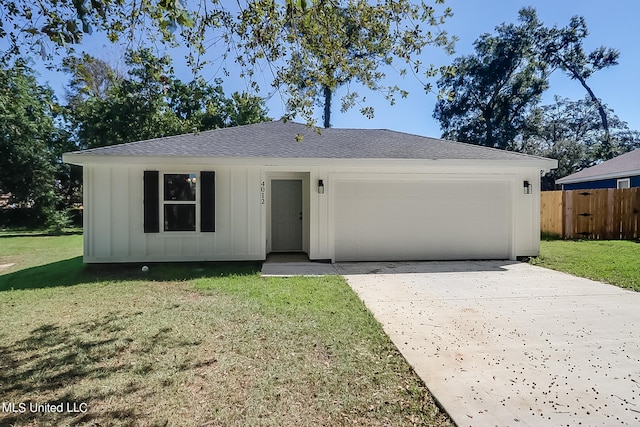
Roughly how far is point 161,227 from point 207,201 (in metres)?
1.16

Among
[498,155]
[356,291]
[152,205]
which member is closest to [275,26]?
[356,291]

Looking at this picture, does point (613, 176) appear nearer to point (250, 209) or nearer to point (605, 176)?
point (605, 176)

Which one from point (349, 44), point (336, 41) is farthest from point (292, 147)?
point (336, 41)

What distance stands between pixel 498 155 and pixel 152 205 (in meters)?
8.01

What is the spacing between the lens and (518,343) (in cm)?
370

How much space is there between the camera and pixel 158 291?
5.80 meters

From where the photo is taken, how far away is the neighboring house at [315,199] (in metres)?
7.60

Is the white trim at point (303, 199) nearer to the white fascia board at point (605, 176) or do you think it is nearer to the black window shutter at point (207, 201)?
the black window shutter at point (207, 201)

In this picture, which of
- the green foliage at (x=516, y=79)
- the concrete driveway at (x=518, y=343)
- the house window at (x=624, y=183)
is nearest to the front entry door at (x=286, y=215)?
the concrete driveway at (x=518, y=343)

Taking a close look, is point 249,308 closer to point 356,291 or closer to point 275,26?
point 356,291

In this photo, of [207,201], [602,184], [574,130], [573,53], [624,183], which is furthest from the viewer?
[574,130]

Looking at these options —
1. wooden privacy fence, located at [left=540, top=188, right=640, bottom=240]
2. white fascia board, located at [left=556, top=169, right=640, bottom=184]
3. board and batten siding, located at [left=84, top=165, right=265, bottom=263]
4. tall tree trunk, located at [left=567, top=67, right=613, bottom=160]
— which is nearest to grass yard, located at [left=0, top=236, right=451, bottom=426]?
board and batten siding, located at [left=84, top=165, right=265, bottom=263]

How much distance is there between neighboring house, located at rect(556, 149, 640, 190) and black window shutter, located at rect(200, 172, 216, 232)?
54.5 feet

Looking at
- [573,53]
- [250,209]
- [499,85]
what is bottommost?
[250,209]
